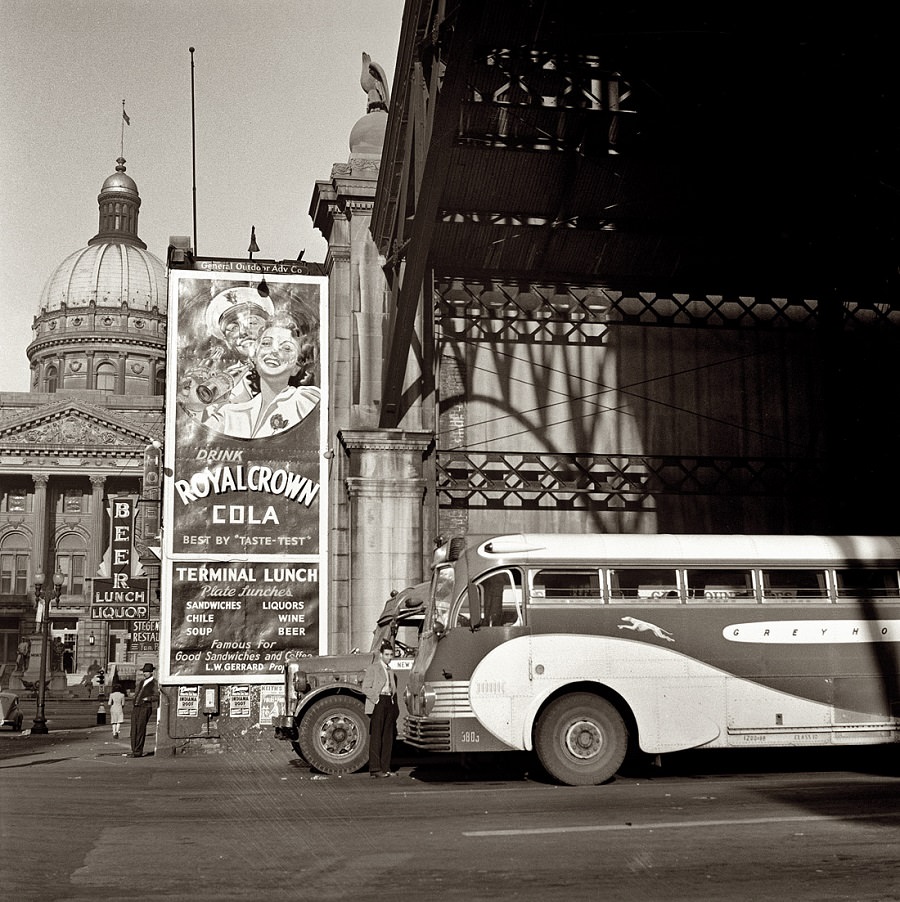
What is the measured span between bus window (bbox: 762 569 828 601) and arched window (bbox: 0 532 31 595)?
316 feet

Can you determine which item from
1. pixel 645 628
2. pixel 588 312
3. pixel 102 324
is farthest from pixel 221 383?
pixel 102 324

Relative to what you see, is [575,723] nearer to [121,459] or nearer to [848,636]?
[848,636]

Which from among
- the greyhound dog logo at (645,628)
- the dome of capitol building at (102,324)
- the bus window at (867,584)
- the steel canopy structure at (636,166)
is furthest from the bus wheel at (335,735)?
the dome of capitol building at (102,324)

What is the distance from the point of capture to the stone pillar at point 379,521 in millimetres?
24344

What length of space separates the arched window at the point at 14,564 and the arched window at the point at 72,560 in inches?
111

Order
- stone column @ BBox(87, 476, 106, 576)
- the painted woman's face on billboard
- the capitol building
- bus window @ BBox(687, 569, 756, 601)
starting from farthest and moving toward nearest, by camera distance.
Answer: stone column @ BBox(87, 476, 106, 576), the capitol building, the painted woman's face on billboard, bus window @ BBox(687, 569, 756, 601)

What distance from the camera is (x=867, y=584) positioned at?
16.3m

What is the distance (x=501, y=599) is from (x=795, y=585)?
394 cm

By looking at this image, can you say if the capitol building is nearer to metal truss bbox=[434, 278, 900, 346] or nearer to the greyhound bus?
metal truss bbox=[434, 278, 900, 346]

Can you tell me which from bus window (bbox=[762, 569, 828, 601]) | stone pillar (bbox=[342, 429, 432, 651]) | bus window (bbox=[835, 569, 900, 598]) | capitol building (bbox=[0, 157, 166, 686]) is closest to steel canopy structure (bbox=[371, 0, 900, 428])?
stone pillar (bbox=[342, 429, 432, 651])

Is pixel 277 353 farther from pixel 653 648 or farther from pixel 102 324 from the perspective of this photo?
pixel 102 324

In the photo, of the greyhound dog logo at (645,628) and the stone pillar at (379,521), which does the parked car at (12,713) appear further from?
the greyhound dog logo at (645,628)

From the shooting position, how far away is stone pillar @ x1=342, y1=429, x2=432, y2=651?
2434 cm

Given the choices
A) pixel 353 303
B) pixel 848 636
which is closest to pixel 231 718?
pixel 353 303
